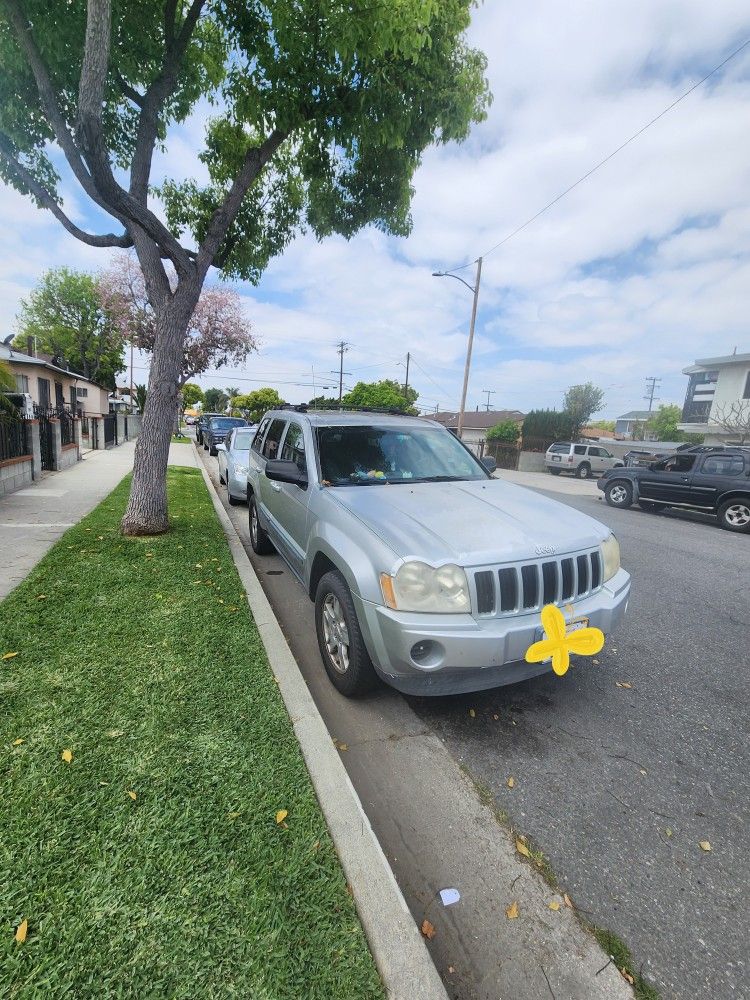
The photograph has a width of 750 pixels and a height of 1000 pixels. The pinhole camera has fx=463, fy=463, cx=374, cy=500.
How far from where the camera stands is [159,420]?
5918 mm

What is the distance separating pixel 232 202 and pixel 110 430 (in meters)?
21.6

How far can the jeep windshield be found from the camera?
3723mm

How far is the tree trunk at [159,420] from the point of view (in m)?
5.78

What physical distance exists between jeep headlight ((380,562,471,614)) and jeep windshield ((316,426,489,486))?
50.1 inches

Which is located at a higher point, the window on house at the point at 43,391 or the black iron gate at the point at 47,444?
the window on house at the point at 43,391

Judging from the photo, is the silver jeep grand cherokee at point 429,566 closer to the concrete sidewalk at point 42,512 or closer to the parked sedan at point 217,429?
the concrete sidewalk at point 42,512

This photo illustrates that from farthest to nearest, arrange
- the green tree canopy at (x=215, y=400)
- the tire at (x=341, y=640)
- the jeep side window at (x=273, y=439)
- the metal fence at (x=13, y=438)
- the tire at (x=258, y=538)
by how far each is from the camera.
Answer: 1. the green tree canopy at (x=215, y=400)
2. the metal fence at (x=13, y=438)
3. the tire at (x=258, y=538)
4. the jeep side window at (x=273, y=439)
5. the tire at (x=341, y=640)

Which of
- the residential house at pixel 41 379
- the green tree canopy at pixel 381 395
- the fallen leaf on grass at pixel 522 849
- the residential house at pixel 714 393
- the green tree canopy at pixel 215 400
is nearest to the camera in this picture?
the fallen leaf on grass at pixel 522 849

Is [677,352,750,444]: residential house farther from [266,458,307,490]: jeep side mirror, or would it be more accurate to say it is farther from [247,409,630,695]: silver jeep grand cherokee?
[266,458,307,490]: jeep side mirror

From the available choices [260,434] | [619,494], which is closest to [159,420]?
[260,434]

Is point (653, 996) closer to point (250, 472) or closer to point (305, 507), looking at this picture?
point (305, 507)

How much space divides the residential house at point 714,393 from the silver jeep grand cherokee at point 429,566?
30.3 meters

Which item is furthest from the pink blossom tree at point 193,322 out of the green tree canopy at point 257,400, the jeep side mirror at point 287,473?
the green tree canopy at point 257,400

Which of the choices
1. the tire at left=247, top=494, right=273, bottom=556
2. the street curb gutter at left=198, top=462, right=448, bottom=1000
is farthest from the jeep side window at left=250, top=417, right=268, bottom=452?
the street curb gutter at left=198, top=462, right=448, bottom=1000
